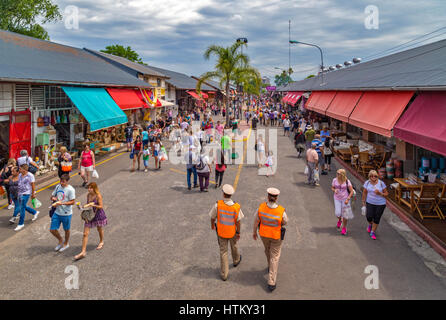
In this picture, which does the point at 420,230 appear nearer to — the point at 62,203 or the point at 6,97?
the point at 62,203

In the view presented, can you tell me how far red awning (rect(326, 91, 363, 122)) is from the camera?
1353cm

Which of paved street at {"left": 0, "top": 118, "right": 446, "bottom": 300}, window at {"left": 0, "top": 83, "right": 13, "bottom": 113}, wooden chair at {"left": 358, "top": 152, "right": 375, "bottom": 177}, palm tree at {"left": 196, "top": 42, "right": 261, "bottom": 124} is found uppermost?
palm tree at {"left": 196, "top": 42, "right": 261, "bottom": 124}

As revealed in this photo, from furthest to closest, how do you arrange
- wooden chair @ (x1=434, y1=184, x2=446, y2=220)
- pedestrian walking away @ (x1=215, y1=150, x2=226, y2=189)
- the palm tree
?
1. the palm tree
2. pedestrian walking away @ (x1=215, y1=150, x2=226, y2=189)
3. wooden chair @ (x1=434, y1=184, x2=446, y2=220)

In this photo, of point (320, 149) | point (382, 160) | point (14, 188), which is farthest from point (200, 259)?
point (382, 160)

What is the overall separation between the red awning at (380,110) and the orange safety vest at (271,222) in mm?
5583

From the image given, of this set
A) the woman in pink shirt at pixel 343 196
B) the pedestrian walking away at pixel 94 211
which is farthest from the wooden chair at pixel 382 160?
the pedestrian walking away at pixel 94 211

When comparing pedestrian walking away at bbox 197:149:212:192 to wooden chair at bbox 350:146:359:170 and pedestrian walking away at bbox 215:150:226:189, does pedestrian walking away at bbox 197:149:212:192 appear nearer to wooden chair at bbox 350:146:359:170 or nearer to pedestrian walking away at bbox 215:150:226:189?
pedestrian walking away at bbox 215:150:226:189

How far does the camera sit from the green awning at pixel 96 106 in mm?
14761

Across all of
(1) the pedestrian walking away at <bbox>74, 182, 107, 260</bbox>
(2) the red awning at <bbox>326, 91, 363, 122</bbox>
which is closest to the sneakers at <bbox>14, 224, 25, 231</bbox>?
(1) the pedestrian walking away at <bbox>74, 182, 107, 260</bbox>

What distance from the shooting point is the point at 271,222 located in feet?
17.2

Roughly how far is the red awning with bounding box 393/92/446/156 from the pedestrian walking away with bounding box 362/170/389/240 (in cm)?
130

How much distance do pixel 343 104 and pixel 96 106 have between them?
40.9ft

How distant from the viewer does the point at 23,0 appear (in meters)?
33.3

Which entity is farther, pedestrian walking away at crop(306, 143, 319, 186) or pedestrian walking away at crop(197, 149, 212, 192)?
pedestrian walking away at crop(306, 143, 319, 186)
